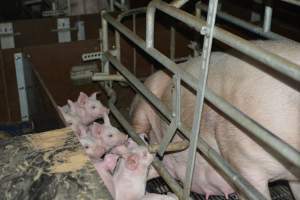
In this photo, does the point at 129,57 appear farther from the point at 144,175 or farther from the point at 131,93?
the point at 144,175

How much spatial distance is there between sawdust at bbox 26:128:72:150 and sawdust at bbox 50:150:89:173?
0.29 ft

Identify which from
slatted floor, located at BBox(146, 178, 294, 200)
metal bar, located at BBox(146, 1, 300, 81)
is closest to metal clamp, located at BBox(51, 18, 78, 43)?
slatted floor, located at BBox(146, 178, 294, 200)

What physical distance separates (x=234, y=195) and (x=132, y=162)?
75 centimetres

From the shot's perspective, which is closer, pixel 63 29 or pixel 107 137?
pixel 107 137

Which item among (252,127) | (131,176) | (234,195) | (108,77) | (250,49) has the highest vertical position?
(250,49)

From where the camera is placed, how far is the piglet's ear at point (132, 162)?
2.43 meters

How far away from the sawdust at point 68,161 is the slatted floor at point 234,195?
1289mm

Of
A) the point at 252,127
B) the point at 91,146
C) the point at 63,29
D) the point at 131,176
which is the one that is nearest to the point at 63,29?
the point at 63,29

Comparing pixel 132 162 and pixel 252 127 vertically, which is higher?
pixel 252 127

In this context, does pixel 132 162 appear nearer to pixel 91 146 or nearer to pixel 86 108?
pixel 91 146

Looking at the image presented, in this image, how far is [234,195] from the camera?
9.20ft

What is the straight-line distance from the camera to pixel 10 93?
3768 mm

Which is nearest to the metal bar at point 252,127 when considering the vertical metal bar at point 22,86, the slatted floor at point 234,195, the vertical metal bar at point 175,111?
the vertical metal bar at point 175,111

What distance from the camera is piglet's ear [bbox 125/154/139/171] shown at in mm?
2430
